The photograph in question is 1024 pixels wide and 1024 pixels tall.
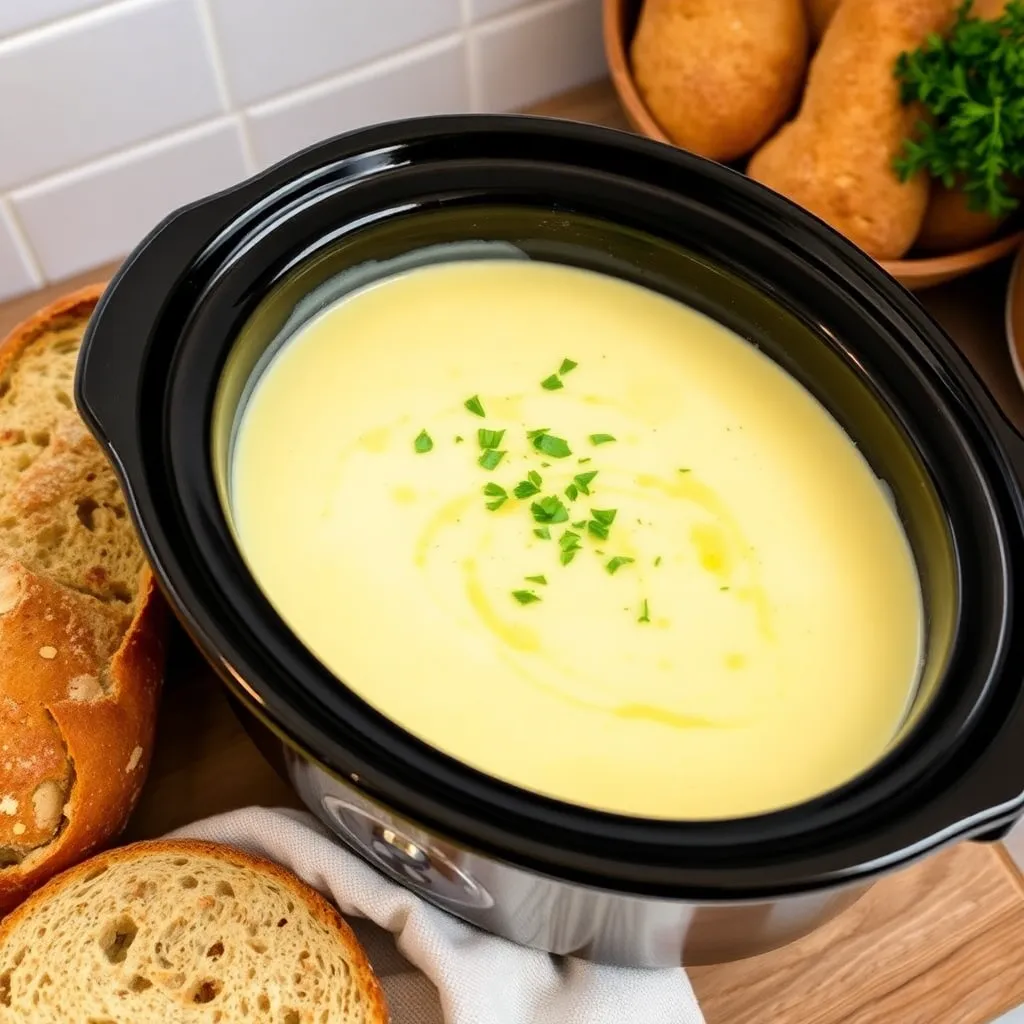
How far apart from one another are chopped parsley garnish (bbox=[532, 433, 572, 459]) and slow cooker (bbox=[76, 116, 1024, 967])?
180mm

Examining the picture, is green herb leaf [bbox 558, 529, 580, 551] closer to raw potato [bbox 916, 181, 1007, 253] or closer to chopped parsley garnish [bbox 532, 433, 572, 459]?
chopped parsley garnish [bbox 532, 433, 572, 459]

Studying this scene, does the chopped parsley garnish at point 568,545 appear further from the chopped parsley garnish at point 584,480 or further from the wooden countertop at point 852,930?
the wooden countertop at point 852,930

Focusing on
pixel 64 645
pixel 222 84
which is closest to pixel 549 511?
pixel 64 645

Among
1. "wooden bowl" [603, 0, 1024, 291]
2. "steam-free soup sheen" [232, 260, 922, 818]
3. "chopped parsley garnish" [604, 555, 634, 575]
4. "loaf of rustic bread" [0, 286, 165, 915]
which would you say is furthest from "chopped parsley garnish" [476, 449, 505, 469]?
"wooden bowl" [603, 0, 1024, 291]

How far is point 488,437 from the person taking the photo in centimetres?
101

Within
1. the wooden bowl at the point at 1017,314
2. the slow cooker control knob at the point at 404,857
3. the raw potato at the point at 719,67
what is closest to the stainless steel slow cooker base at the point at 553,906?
the slow cooker control knob at the point at 404,857

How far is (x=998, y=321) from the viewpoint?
1353 mm

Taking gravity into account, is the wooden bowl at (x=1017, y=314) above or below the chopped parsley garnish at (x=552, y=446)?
below

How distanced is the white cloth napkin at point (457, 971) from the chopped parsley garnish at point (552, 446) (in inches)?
13.9

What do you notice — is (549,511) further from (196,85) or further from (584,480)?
(196,85)

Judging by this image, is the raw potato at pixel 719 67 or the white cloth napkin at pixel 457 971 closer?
the white cloth napkin at pixel 457 971

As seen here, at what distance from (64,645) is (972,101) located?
921 millimetres

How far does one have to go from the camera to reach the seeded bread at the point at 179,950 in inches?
35.1

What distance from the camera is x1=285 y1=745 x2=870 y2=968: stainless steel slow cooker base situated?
29.0 inches
